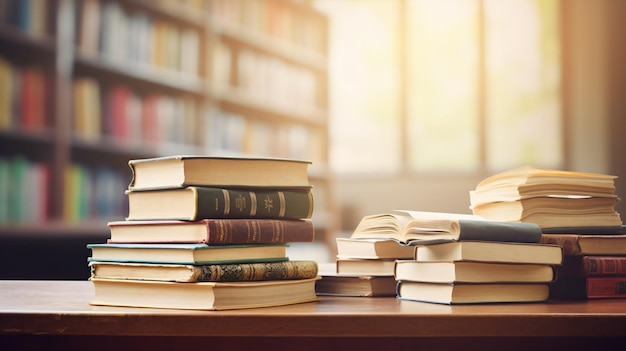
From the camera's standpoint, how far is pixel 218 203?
3.01 ft

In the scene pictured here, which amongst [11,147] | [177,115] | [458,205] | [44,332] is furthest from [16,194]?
[458,205]

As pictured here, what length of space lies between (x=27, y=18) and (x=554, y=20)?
227 inches

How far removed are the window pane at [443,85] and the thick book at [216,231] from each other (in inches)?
257

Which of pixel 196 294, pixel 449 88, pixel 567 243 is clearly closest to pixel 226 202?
pixel 196 294

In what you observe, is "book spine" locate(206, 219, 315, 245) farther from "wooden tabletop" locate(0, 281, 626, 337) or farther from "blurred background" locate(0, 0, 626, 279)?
"blurred background" locate(0, 0, 626, 279)

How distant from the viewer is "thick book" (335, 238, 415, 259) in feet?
3.52

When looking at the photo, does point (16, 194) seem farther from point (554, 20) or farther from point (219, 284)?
point (554, 20)

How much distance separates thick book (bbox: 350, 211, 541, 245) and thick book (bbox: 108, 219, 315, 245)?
122 mm

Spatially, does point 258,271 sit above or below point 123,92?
below

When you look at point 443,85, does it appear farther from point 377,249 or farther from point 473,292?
point 473,292

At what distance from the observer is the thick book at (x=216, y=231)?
0.90 meters

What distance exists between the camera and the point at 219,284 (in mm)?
862

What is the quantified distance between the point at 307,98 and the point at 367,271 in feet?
14.4

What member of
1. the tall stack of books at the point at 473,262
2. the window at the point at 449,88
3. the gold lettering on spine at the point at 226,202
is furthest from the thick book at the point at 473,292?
the window at the point at 449,88
